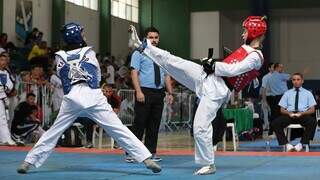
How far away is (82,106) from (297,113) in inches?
194

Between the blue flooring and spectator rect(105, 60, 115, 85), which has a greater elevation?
spectator rect(105, 60, 115, 85)

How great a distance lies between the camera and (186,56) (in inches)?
1052

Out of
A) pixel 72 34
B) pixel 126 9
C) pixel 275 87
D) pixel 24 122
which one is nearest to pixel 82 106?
pixel 72 34

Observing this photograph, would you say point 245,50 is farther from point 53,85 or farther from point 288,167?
point 53,85

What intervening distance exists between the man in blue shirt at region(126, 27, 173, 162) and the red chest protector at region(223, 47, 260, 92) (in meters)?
A: 1.41

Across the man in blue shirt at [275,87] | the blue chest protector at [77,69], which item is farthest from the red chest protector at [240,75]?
the man in blue shirt at [275,87]

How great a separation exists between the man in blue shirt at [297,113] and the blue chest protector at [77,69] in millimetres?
4477

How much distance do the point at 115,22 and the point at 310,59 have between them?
346 inches

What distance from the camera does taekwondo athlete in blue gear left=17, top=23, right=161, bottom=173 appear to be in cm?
593

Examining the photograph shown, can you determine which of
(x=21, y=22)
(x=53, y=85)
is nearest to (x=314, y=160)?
(x=53, y=85)

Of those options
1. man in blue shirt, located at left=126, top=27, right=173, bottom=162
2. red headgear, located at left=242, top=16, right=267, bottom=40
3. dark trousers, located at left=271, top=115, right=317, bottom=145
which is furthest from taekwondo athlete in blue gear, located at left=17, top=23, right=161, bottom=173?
dark trousers, located at left=271, top=115, right=317, bottom=145

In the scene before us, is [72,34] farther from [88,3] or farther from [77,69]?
[88,3]

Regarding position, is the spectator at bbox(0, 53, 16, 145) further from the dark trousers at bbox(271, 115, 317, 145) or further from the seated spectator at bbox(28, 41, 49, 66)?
the seated spectator at bbox(28, 41, 49, 66)

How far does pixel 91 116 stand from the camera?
6.05 m
